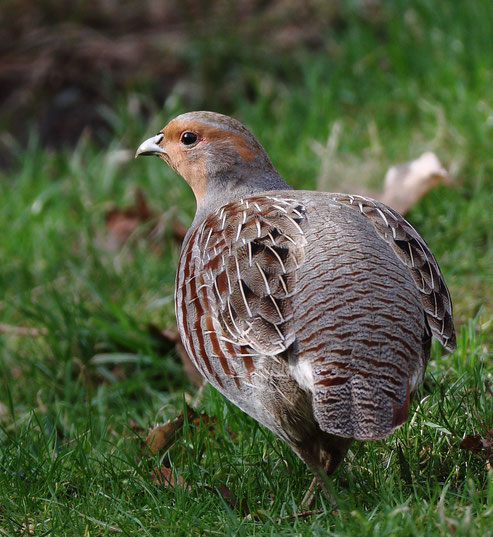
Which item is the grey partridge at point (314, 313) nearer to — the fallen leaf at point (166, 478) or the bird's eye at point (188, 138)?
the fallen leaf at point (166, 478)

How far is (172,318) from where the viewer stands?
17.4 ft

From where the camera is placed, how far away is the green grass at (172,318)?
320 centimetres

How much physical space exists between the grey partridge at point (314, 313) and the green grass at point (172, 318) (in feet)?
1.07

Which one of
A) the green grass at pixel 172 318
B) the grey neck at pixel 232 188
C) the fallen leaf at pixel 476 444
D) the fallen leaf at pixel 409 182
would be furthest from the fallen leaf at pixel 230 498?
the fallen leaf at pixel 409 182

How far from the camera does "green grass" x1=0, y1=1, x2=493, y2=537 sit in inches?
126

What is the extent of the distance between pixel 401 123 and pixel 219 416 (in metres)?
3.65

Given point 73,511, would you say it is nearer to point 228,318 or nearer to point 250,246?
point 228,318

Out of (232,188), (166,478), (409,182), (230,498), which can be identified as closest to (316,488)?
(230,498)

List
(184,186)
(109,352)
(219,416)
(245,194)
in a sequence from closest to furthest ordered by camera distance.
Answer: (219,416) < (245,194) < (109,352) < (184,186)

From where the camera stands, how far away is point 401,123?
6754 millimetres

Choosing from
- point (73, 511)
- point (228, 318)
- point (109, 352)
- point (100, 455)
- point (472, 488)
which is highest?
point (228, 318)

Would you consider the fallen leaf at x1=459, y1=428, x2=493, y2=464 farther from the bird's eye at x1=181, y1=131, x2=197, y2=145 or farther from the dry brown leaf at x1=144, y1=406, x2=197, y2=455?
the bird's eye at x1=181, y1=131, x2=197, y2=145

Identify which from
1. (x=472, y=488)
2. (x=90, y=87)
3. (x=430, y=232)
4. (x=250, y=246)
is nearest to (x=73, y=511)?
(x=250, y=246)

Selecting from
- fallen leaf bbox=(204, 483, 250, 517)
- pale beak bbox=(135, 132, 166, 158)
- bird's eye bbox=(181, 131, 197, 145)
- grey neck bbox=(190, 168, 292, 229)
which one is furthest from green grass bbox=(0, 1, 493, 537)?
bird's eye bbox=(181, 131, 197, 145)
